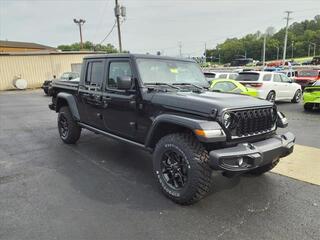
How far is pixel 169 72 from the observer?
4.70m

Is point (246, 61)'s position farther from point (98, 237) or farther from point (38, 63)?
point (98, 237)

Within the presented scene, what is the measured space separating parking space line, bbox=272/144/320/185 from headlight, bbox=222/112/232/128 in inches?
75.1

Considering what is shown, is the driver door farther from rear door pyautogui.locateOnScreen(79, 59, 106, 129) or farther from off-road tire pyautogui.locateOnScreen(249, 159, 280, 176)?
off-road tire pyautogui.locateOnScreen(249, 159, 280, 176)

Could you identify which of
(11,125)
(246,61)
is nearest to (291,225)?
(11,125)

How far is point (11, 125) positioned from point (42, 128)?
1.43 meters

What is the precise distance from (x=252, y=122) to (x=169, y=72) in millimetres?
1663

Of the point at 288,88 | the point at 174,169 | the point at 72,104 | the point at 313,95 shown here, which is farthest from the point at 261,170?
the point at 288,88

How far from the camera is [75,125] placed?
625 cm

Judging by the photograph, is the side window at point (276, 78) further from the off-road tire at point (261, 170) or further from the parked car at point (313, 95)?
the off-road tire at point (261, 170)

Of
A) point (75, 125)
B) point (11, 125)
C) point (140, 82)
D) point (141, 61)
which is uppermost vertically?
point (141, 61)

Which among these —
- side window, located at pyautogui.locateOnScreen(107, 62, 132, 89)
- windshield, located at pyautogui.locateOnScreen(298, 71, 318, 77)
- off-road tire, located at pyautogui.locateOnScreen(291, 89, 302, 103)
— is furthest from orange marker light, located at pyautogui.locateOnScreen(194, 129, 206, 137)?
windshield, located at pyautogui.locateOnScreen(298, 71, 318, 77)

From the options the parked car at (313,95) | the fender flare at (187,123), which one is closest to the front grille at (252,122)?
the fender flare at (187,123)

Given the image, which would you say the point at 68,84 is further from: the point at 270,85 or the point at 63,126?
the point at 270,85

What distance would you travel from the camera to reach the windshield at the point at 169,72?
4.44 metres
